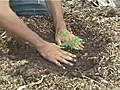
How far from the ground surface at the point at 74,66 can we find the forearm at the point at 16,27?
8.7 inches

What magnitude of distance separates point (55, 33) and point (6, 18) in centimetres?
64

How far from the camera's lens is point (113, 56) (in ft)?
10.3

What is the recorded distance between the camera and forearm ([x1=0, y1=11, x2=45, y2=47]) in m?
2.86

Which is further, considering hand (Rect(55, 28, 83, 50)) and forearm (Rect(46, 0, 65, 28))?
forearm (Rect(46, 0, 65, 28))

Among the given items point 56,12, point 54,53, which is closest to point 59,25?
point 56,12

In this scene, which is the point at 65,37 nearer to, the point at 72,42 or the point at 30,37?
the point at 72,42

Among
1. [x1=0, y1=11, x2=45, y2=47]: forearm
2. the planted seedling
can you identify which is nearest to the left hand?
the planted seedling

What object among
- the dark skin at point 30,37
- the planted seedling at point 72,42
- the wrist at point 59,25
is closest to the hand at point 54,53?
the dark skin at point 30,37

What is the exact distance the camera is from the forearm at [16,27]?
2.86 meters

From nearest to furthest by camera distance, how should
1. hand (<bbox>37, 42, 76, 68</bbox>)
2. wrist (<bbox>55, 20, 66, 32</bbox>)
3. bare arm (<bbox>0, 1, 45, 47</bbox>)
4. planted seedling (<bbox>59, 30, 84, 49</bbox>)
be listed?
bare arm (<bbox>0, 1, 45, 47</bbox>) → hand (<bbox>37, 42, 76, 68</bbox>) → planted seedling (<bbox>59, 30, 84, 49</bbox>) → wrist (<bbox>55, 20, 66, 32</bbox>)

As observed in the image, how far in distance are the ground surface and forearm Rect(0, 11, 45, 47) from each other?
0.22 meters

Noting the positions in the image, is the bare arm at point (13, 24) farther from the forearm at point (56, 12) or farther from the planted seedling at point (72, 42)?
the forearm at point (56, 12)

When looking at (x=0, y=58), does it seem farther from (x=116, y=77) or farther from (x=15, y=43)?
(x=116, y=77)

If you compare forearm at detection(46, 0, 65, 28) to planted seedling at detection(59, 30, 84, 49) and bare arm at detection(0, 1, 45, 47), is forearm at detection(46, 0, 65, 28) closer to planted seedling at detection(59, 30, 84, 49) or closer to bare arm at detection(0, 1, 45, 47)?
planted seedling at detection(59, 30, 84, 49)
